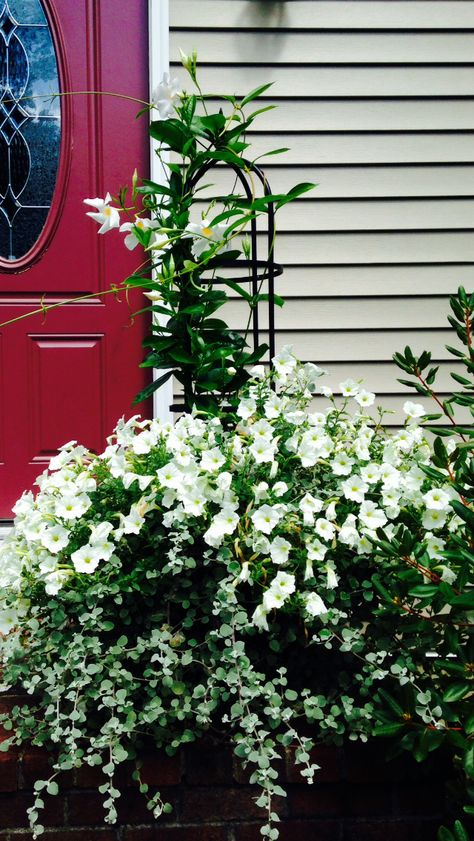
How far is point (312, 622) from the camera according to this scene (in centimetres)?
167

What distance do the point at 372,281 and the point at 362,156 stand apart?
1.44 feet

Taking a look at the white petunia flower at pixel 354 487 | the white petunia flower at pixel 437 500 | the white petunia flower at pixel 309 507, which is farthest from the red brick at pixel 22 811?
the white petunia flower at pixel 437 500

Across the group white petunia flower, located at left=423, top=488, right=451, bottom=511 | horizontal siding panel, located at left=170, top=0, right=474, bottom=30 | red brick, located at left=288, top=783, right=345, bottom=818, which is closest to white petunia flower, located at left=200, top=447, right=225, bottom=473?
white petunia flower, located at left=423, top=488, right=451, bottom=511

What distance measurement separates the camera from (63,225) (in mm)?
2887

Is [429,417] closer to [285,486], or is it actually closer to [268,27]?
[285,486]

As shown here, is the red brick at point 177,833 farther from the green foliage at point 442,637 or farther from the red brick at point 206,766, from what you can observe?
the green foliage at point 442,637

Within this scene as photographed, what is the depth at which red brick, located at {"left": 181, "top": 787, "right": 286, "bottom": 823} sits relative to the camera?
65.6 inches

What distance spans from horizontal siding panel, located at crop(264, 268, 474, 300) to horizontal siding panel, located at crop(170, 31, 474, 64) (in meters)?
0.69

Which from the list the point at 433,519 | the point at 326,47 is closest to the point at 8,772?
the point at 433,519

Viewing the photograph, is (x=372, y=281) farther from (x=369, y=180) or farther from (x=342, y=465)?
(x=342, y=465)

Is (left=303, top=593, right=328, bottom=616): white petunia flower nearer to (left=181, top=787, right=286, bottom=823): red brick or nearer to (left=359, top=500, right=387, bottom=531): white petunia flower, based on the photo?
(left=359, top=500, right=387, bottom=531): white petunia flower

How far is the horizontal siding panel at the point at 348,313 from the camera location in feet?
9.34

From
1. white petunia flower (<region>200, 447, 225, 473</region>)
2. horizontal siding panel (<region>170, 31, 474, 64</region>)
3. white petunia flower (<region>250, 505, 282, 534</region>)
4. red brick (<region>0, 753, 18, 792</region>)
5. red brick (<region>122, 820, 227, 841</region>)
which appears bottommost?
red brick (<region>122, 820, 227, 841</region>)

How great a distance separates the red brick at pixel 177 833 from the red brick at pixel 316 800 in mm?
106
